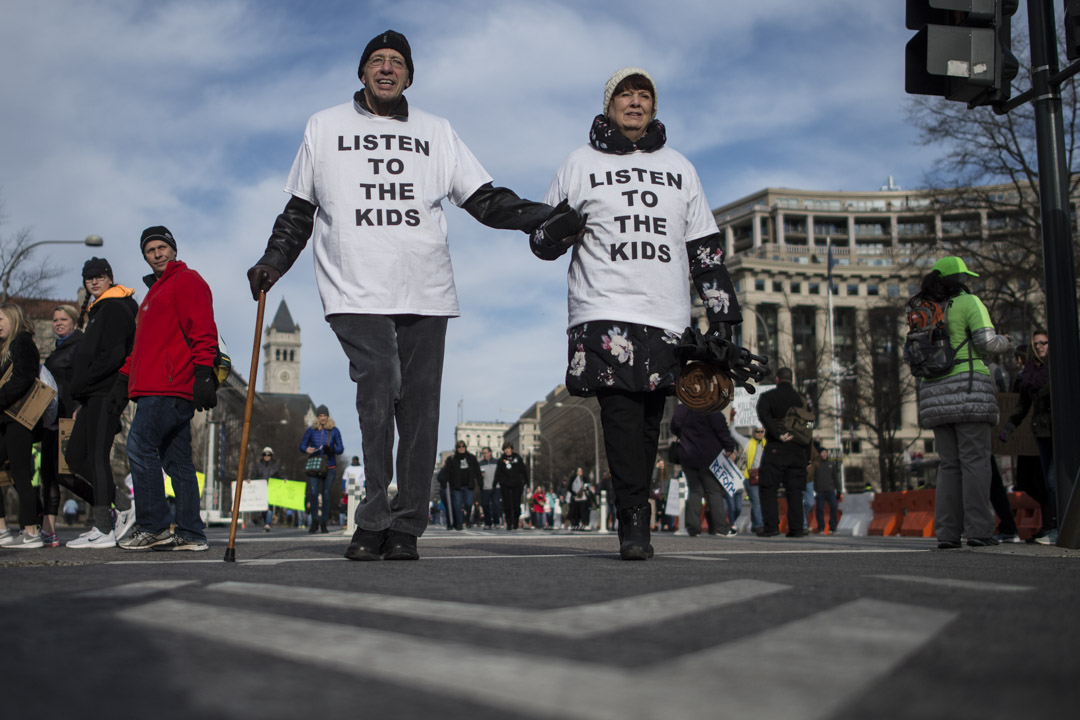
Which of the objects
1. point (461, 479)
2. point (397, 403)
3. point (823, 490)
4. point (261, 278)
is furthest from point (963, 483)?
point (461, 479)

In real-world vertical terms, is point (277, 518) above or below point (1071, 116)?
below

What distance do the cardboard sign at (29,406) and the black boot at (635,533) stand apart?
5.39 m

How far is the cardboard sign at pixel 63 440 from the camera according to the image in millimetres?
8594

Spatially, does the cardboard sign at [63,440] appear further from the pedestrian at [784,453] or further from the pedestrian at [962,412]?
the pedestrian at [784,453]

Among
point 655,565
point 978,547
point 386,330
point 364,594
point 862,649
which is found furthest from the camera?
point 978,547

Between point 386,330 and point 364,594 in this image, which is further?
point 386,330

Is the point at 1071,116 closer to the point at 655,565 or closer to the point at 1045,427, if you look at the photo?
the point at 1045,427

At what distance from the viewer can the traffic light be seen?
7.03m

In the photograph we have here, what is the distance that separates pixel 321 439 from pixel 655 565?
519 inches

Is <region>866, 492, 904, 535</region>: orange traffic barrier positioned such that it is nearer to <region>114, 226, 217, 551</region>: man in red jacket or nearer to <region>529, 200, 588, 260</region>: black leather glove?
<region>114, 226, 217, 551</region>: man in red jacket

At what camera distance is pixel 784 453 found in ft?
45.9

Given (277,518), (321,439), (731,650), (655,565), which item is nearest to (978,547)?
(655,565)

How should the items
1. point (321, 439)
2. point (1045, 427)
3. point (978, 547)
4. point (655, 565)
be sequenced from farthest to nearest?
1. point (321, 439)
2. point (1045, 427)
3. point (978, 547)
4. point (655, 565)

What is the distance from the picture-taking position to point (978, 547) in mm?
7000
